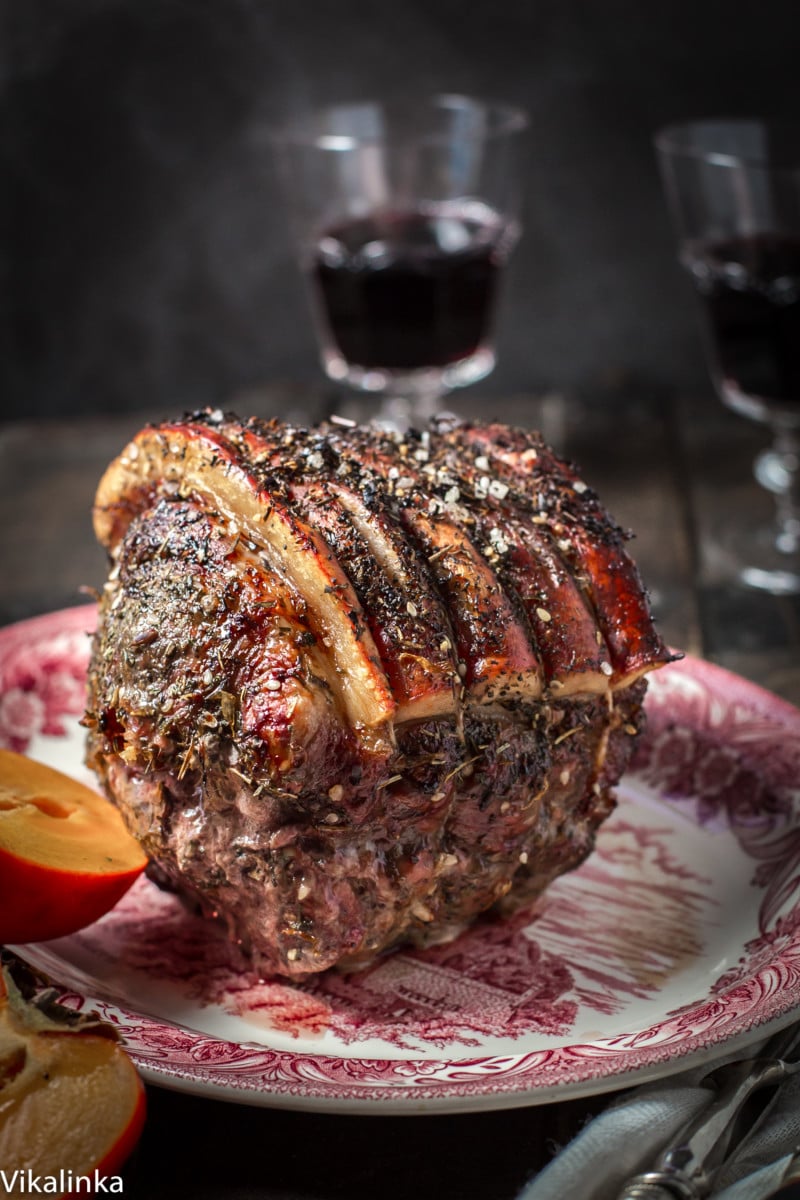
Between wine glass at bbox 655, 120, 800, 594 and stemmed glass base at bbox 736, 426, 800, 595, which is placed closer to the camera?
wine glass at bbox 655, 120, 800, 594

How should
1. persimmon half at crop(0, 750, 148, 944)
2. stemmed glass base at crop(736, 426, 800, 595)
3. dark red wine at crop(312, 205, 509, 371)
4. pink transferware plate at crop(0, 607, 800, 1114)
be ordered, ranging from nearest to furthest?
pink transferware plate at crop(0, 607, 800, 1114) < persimmon half at crop(0, 750, 148, 944) < dark red wine at crop(312, 205, 509, 371) < stemmed glass base at crop(736, 426, 800, 595)

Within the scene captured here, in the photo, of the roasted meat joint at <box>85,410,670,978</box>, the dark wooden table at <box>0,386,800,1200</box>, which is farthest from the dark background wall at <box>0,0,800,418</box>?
the roasted meat joint at <box>85,410,670,978</box>

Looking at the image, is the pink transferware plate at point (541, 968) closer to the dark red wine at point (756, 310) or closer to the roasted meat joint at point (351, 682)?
the roasted meat joint at point (351, 682)

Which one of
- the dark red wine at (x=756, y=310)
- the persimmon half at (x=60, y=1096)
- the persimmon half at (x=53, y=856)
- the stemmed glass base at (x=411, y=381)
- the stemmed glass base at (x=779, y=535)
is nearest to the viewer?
the persimmon half at (x=60, y=1096)

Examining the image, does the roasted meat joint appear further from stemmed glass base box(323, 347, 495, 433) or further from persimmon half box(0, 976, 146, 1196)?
stemmed glass base box(323, 347, 495, 433)

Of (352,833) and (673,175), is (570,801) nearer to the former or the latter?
(352,833)

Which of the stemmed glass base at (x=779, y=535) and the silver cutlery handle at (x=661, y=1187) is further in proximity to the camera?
the stemmed glass base at (x=779, y=535)

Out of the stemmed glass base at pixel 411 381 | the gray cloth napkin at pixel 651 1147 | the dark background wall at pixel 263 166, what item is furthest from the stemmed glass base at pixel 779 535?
the gray cloth napkin at pixel 651 1147
